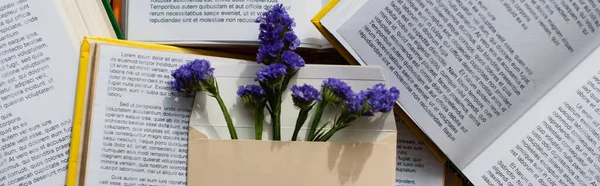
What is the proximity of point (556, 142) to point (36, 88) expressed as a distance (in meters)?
0.55

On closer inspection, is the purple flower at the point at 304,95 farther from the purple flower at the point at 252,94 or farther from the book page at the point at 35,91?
the book page at the point at 35,91

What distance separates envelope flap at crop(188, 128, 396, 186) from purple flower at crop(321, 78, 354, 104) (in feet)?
0.15

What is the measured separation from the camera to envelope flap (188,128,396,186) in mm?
554

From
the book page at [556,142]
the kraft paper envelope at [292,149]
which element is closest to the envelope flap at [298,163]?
the kraft paper envelope at [292,149]

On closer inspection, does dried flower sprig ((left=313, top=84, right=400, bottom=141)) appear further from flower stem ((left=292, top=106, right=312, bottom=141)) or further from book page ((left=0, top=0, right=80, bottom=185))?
book page ((left=0, top=0, right=80, bottom=185))

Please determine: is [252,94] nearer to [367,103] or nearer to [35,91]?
[367,103]

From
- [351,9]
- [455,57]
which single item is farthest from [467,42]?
[351,9]

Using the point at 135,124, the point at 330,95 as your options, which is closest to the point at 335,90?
the point at 330,95

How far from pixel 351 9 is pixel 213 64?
0.16 meters

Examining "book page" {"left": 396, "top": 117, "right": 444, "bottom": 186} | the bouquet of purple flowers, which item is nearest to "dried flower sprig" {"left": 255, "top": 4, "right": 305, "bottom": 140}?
the bouquet of purple flowers

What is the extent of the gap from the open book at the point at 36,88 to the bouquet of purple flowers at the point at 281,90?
0.13 m

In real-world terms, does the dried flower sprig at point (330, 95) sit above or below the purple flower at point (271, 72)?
below

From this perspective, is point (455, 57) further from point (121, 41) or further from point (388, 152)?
point (121, 41)

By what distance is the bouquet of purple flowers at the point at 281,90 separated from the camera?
0.53m
